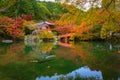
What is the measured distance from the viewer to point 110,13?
989cm

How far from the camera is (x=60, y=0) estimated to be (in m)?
9.64

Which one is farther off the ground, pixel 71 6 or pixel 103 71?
pixel 71 6

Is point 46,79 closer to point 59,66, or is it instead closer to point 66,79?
point 66,79

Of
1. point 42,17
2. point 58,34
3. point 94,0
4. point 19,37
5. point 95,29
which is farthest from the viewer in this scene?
point 42,17

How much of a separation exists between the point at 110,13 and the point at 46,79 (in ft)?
11.1

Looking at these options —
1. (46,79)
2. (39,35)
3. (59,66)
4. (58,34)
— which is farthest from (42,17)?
(46,79)

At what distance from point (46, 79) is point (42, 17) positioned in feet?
137

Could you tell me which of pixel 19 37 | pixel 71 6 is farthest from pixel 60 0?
pixel 19 37

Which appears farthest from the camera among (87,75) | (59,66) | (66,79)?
(59,66)

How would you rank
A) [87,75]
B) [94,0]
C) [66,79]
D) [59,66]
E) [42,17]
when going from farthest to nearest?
[42,17] → [59,66] → [87,75] → [66,79] → [94,0]

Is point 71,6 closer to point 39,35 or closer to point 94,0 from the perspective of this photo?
point 94,0

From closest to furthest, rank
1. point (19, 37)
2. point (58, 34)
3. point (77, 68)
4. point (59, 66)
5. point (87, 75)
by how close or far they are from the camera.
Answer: point (87, 75), point (77, 68), point (59, 66), point (19, 37), point (58, 34)

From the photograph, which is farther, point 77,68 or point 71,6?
point 77,68

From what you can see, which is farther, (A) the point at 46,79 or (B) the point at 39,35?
(B) the point at 39,35
